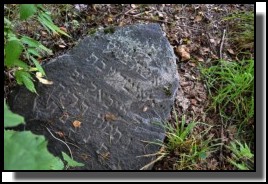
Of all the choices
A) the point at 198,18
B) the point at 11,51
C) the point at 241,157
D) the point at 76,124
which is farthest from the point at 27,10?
the point at 198,18

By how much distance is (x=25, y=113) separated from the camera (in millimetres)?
2482

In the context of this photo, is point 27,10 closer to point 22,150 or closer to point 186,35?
point 22,150

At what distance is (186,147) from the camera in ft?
8.29

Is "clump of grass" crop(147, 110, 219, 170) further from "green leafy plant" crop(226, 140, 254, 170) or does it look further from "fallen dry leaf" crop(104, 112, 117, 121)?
"fallen dry leaf" crop(104, 112, 117, 121)

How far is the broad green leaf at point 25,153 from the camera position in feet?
4.71

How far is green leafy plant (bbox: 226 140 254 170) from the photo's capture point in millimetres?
2430

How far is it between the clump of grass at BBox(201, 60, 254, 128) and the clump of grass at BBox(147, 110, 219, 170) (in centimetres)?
33

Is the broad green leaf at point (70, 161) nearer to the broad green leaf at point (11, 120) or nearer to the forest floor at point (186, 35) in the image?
the forest floor at point (186, 35)

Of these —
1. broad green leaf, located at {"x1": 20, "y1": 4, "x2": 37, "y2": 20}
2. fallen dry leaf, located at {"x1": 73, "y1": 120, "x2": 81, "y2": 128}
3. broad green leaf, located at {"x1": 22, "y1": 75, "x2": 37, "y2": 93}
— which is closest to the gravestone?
fallen dry leaf, located at {"x1": 73, "y1": 120, "x2": 81, "y2": 128}

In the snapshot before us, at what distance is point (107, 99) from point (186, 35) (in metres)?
1.10

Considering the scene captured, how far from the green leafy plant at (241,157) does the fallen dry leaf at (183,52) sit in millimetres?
849

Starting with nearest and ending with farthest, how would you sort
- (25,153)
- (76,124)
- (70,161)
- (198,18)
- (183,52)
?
(25,153) → (70,161) → (76,124) → (183,52) → (198,18)
